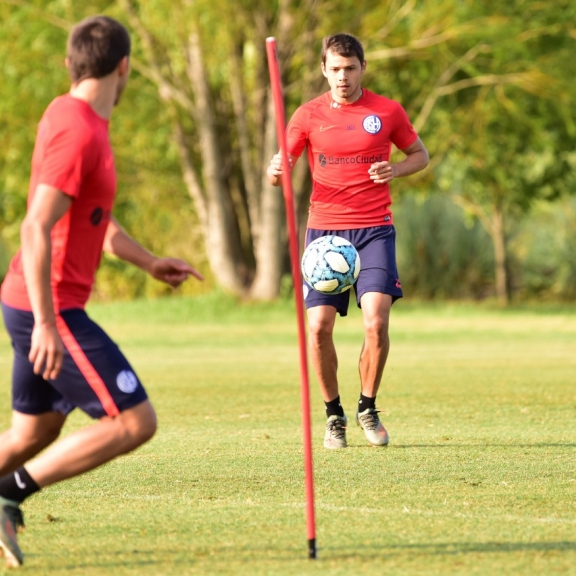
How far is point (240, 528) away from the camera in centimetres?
617

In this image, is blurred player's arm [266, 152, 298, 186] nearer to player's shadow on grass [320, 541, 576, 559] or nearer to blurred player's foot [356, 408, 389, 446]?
blurred player's foot [356, 408, 389, 446]

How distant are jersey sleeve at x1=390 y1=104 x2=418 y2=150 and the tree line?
59.0 feet

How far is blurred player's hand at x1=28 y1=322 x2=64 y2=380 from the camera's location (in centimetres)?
507

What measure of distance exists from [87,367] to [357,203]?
417cm

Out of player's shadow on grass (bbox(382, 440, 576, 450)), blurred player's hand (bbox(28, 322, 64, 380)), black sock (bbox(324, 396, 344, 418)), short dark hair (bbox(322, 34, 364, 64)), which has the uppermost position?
short dark hair (bbox(322, 34, 364, 64))

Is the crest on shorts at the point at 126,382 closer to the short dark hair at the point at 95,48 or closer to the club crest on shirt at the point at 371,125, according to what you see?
the short dark hair at the point at 95,48

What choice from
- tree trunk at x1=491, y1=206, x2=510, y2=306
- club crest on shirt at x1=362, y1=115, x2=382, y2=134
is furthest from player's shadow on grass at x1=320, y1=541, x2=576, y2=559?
tree trunk at x1=491, y1=206, x2=510, y2=306

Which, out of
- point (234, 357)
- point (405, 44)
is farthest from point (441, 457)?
point (405, 44)

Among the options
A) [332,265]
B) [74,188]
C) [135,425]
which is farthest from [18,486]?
[332,265]

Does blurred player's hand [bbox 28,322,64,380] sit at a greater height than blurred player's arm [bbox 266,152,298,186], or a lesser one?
lesser

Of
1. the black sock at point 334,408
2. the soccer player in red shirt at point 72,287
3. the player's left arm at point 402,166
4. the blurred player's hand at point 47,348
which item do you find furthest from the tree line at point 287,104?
the blurred player's hand at point 47,348

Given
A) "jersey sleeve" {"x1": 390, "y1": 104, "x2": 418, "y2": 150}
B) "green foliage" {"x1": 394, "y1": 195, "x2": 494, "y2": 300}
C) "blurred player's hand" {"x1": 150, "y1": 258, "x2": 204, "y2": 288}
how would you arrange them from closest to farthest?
"blurred player's hand" {"x1": 150, "y1": 258, "x2": 204, "y2": 288}, "jersey sleeve" {"x1": 390, "y1": 104, "x2": 418, "y2": 150}, "green foliage" {"x1": 394, "y1": 195, "x2": 494, "y2": 300}

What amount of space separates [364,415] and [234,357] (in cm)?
1013

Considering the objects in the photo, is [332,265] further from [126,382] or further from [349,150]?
[126,382]
